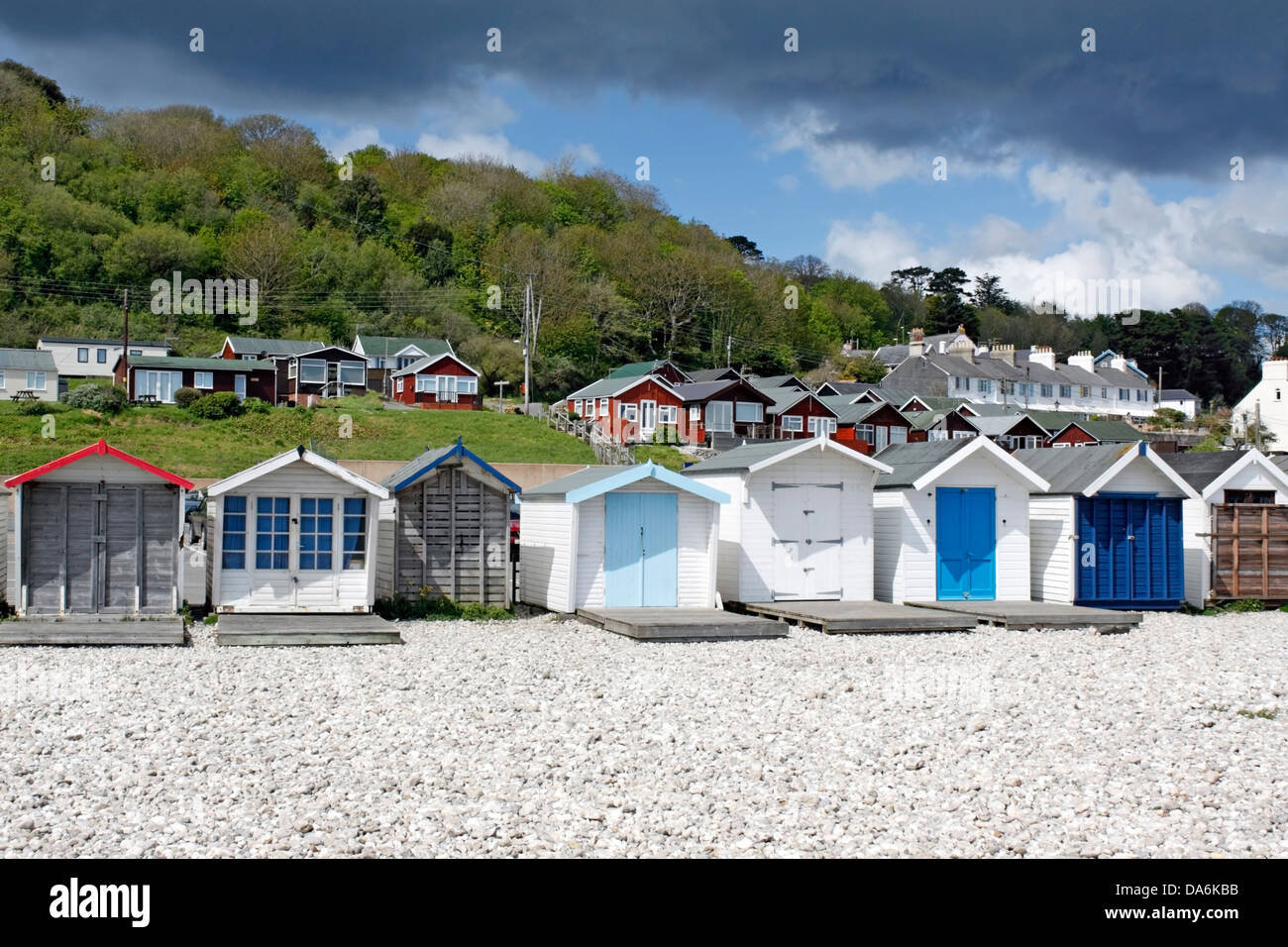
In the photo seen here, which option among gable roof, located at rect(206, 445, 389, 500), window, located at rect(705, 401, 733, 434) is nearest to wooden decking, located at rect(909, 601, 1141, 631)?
gable roof, located at rect(206, 445, 389, 500)

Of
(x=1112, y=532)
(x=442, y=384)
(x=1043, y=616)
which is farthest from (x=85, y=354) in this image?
(x=1043, y=616)

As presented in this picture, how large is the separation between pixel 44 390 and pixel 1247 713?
49.5 m

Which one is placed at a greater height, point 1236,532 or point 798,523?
point 798,523

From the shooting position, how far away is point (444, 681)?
12.7 metres

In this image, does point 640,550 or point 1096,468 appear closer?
point 640,550

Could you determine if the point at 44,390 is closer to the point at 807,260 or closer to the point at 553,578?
the point at 553,578

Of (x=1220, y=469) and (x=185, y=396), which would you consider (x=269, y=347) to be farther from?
(x=1220, y=469)

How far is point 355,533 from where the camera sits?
17.3m

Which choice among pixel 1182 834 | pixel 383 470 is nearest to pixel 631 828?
pixel 1182 834

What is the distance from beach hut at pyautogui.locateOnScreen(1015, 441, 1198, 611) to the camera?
20.6 m

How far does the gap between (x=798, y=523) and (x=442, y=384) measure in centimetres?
4234

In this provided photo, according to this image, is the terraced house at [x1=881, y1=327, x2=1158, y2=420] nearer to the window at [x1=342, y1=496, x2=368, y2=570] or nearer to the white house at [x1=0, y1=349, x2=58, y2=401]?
the white house at [x1=0, y1=349, x2=58, y2=401]

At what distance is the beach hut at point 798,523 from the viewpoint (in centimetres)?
1931

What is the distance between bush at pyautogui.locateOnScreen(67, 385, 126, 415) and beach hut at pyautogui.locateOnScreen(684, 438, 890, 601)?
34.4 meters
